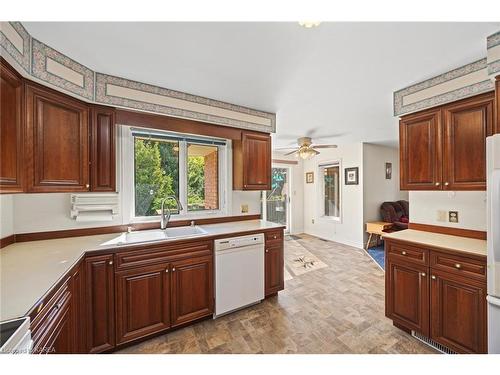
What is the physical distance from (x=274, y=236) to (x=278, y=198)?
11.2 feet

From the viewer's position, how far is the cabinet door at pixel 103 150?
6.33 feet

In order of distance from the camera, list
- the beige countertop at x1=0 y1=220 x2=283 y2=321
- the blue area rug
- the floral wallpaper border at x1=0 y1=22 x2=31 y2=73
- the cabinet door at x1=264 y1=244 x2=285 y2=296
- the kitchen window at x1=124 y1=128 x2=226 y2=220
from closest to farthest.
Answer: the beige countertop at x1=0 y1=220 x2=283 y2=321 → the floral wallpaper border at x1=0 y1=22 x2=31 y2=73 → the kitchen window at x1=124 y1=128 x2=226 y2=220 → the cabinet door at x1=264 y1=244 x2=285 y2=296 → the blue area rug

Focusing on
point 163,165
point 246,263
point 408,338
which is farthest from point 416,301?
point 163,165

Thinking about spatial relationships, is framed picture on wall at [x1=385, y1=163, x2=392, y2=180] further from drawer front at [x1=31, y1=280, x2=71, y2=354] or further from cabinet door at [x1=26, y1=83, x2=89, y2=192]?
drawer front at [x1=31, y1=280, x2=71, y2=354]

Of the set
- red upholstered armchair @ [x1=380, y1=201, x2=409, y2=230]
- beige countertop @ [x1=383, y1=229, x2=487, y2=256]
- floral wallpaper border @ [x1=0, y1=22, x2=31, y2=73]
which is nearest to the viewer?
floral wallpaper border @ [x1=0, y1=22, x2=31, y2=73]

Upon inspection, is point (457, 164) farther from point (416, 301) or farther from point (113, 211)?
point (113, 211)

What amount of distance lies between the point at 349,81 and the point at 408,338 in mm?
2424

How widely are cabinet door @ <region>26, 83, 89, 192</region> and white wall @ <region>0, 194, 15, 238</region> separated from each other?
0.37 m

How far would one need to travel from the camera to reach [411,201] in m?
2.45

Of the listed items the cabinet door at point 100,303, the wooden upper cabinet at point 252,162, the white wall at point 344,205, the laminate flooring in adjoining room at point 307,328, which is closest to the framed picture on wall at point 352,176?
the white wall at point 344,205

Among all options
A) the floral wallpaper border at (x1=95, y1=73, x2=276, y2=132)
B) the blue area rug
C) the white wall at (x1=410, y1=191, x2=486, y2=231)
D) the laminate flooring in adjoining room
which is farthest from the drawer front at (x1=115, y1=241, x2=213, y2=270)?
the blue area rug

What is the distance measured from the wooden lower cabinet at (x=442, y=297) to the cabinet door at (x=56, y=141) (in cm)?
292

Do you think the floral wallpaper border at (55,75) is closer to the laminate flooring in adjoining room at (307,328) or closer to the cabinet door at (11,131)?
the cabinet door at (11,131)

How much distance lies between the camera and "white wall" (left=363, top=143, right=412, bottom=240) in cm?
479
